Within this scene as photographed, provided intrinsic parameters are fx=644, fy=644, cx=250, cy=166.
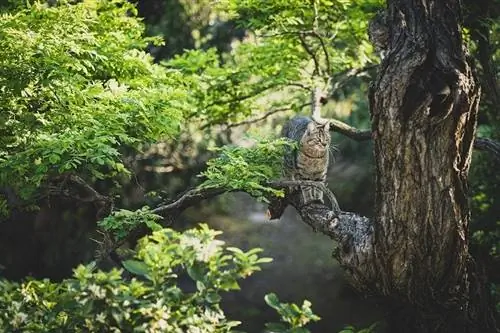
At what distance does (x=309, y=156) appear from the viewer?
4301mm

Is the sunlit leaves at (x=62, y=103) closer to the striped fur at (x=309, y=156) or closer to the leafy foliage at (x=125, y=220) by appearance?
the leafy foliage at (x=125, y=220)

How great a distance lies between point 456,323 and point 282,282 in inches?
215

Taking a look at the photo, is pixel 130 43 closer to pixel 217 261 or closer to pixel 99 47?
pixel 99 47

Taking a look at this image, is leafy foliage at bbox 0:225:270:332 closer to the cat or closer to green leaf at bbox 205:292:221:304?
green leaf at bbox 205:292:221:304

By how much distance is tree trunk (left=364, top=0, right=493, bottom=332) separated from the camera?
11.6ft

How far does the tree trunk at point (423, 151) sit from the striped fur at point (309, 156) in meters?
0.56

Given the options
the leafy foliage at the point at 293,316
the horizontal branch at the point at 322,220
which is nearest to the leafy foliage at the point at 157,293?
the leafy foliage at the point at 293,316

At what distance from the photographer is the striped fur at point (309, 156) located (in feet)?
14.0

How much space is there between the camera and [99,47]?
14.8ft

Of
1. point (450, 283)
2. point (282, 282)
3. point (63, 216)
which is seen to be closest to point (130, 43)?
point (450, 283)

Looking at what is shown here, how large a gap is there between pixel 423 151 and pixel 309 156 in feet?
2.95

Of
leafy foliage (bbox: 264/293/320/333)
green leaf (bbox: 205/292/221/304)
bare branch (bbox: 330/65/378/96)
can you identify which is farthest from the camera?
bare branch (bbox: 330/65/378/96)

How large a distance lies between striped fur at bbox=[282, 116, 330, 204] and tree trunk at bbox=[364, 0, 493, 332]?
1.84ft

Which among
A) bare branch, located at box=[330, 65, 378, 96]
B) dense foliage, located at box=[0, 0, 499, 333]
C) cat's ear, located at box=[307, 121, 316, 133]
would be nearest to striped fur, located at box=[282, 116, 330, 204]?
cat's ear, located at box=[307, 121, 316, 133]
